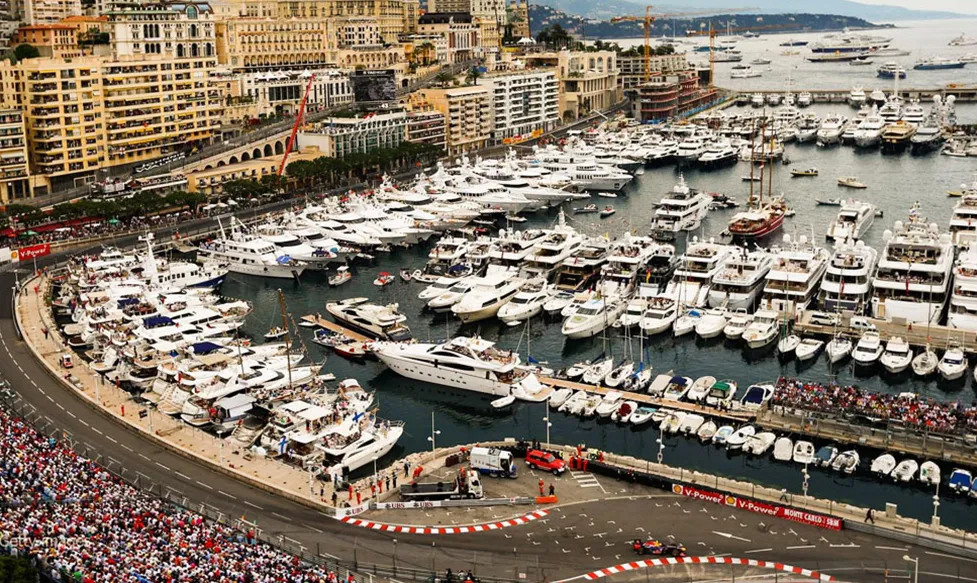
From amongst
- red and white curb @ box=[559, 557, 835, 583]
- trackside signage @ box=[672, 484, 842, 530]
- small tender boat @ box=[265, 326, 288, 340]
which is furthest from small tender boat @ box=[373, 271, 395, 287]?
red and white curb @ box=[559, 557, 835, 583]

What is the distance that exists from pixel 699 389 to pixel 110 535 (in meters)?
28.8

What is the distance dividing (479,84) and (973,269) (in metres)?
88.0

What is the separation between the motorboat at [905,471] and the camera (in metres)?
40.2

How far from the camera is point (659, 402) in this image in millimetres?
48406

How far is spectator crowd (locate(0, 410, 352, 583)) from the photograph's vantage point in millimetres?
28641

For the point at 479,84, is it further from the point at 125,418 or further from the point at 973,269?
the point at 125,418

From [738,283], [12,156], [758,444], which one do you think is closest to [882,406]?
A: [758,444]

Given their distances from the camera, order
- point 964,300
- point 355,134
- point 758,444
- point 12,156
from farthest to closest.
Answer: point 355,134 < point 12,156 < point 964,300 < point 758,444

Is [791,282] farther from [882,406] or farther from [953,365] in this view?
[882,406]

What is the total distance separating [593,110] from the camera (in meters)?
165

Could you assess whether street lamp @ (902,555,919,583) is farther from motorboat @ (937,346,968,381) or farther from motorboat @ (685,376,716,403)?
motorboat @ (937,346,968,381)

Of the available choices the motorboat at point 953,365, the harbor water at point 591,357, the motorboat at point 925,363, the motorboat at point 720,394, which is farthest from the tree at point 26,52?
the motorboat at point 953,365

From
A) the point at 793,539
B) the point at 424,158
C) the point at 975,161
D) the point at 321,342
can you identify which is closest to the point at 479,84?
the point at 424,158

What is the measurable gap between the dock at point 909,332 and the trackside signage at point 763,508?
969 inches
